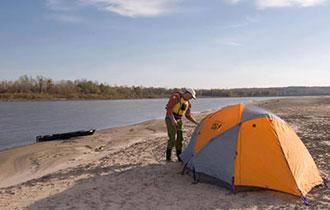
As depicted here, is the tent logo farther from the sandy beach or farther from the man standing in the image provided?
the man standing

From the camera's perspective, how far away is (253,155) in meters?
7.80

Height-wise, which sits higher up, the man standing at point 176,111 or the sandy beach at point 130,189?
the man standing at point 176,111

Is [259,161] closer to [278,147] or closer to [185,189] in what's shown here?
[278,147]

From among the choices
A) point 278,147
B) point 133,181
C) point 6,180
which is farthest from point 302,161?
point 6,180

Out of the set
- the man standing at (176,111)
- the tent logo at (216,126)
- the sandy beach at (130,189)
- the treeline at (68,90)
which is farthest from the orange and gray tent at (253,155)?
the treeline at (68,90)

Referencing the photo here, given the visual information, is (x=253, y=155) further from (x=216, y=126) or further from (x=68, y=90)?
(x=68, y=90)

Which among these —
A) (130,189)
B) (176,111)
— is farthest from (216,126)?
(130,189)

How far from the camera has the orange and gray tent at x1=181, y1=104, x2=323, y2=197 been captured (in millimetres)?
7629

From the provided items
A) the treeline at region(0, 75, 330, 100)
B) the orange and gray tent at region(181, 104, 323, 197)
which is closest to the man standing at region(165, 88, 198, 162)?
the orange and gray tent at region(181, 104, 323, 197)

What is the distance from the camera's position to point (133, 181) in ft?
28.5

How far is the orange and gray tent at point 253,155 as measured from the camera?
763cm

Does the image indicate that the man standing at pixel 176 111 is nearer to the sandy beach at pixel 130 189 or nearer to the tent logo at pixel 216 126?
the sandy beach at pixel 130 189

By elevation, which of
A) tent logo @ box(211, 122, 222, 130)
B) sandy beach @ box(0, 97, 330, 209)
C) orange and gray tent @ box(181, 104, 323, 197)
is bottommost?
sandy beach @ box(0, 97, 330, 209)

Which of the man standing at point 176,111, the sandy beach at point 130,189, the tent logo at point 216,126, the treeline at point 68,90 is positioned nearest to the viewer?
the sandy beach at point 130,189
